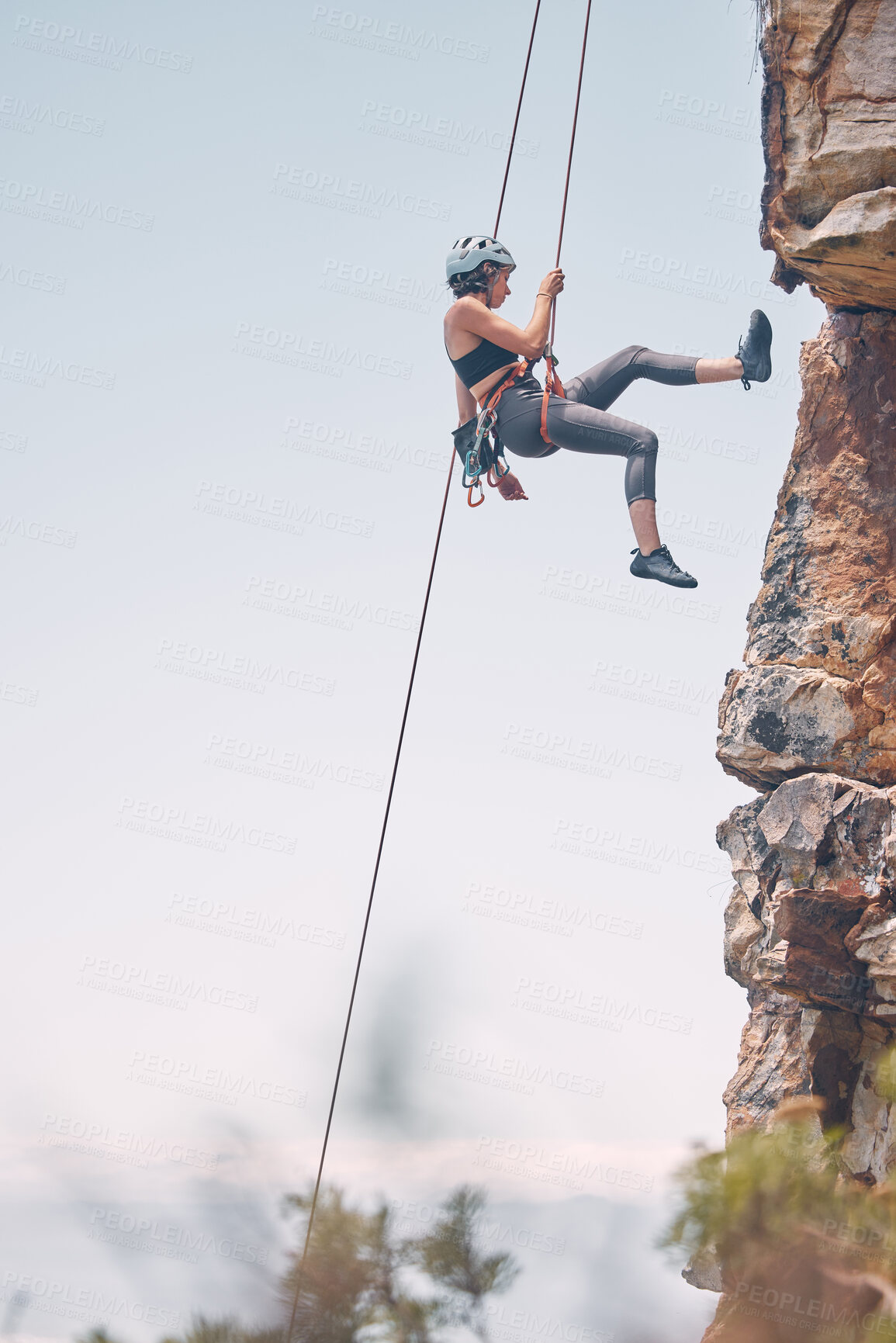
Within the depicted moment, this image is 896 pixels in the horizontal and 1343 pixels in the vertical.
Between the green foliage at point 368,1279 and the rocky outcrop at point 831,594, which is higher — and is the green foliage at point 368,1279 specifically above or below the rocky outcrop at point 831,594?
below

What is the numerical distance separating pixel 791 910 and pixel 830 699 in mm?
1407

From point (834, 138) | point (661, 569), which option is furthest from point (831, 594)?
point (834, 138)

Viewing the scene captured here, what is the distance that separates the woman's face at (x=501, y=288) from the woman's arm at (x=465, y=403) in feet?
1.66

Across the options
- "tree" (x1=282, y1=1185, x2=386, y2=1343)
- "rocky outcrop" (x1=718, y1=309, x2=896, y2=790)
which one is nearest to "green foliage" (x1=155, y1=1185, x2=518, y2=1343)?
"tree" (x1=282, y1=1185, x2=386, y2=1343)

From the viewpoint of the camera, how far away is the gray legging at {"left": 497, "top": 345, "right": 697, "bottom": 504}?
662 cm

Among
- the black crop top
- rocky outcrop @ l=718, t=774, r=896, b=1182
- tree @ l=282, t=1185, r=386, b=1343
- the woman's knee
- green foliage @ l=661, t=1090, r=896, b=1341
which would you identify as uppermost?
the black crop top

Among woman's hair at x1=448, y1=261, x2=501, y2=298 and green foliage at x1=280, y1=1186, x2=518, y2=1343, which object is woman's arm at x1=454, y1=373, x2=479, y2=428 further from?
green foliage at x1=280, y1=1186, x2=518, y2=1343

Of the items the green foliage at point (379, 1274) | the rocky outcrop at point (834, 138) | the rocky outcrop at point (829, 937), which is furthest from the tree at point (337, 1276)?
the rocky outcrop at point (834, 138)

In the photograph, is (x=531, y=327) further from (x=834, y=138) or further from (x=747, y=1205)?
(x=747, y=1205)

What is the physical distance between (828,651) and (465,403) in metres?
2.93

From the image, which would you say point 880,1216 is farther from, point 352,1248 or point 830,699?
point 830,699

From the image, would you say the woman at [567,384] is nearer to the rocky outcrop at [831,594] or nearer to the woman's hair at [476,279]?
the woman's hair at [476,279]

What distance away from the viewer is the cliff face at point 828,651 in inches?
286

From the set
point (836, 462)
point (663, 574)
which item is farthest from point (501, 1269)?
point (836, 462)
